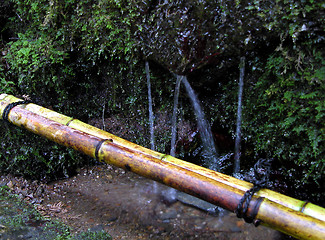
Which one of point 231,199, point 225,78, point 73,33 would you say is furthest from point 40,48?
point 231,199

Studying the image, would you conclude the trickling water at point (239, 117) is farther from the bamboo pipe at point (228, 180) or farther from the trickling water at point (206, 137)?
the bamboo pipe at point (228, 180)

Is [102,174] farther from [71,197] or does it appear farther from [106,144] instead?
[106,144]

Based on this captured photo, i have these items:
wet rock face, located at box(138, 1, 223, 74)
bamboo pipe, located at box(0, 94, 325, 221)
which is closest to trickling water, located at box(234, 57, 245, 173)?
wet rock face, located at box(138, 1, 223, 74)

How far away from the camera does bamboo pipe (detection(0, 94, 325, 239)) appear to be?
1902 mm

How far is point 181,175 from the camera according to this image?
2295 millimetres

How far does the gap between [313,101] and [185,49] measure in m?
1.58

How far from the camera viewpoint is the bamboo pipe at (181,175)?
190 cm

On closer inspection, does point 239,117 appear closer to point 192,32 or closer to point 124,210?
point 192,32

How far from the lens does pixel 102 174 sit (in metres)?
4.28

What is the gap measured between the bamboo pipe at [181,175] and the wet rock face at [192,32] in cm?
132

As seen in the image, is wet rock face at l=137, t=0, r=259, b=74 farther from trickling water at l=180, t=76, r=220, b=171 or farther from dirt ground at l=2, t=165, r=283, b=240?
dirt ground at l=2, t=165, r=283, b=240

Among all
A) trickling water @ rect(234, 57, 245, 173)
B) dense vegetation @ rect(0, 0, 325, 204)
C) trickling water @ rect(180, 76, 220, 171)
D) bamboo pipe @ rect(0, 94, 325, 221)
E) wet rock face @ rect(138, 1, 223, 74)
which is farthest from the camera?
trickling water @ rect(180, 76, 220, 171)

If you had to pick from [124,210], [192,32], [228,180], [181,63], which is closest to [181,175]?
[228,180]

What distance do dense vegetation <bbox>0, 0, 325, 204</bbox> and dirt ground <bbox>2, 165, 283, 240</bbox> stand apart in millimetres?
471
